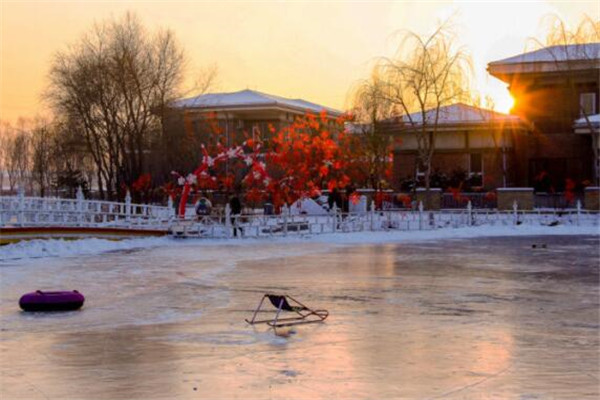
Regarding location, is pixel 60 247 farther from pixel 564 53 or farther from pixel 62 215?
pixel 564 53

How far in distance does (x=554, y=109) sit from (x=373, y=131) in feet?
35.9

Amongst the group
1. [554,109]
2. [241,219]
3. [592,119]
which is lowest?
[241,219]

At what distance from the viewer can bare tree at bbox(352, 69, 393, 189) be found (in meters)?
53.2

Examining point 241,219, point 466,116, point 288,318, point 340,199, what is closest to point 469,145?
point 466,116

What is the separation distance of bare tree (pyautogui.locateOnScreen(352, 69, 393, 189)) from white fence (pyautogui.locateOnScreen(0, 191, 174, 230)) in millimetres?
20459

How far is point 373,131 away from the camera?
5472cm

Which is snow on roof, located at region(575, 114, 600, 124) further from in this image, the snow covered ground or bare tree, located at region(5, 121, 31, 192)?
bare tree, located at region(5, 121, 31, 192)

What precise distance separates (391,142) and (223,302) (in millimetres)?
41688

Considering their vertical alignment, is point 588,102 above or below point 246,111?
below

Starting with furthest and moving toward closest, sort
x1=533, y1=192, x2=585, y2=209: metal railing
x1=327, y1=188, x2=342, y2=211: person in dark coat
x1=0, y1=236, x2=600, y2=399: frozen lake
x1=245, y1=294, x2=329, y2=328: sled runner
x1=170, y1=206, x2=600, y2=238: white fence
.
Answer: x1=327, y1=188, x2=342, y2=211: person in dark coat
x1=533, y1=192, x2=585, y2=209: metal railing
x1=170, y1=206, x2=600, y2=238: white fence
x1=245, y1=294, x2=329, y2=328: sled runner
x1=0, y1=236, x2=600, y2=399: frozen lake

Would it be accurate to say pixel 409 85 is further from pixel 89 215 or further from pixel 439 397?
pixel 439 397

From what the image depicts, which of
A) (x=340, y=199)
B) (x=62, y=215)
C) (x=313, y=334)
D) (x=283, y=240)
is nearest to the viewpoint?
(x=313, y=334)

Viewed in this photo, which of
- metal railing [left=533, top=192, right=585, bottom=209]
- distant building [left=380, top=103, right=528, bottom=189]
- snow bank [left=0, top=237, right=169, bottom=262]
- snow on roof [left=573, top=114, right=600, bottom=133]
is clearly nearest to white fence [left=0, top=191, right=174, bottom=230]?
snow bank [left=0, top=237, right=169, bottom=262]

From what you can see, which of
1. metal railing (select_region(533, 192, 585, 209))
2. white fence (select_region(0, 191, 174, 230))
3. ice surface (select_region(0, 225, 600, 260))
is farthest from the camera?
metal railing (select_region(533, 192, 585, 209))
